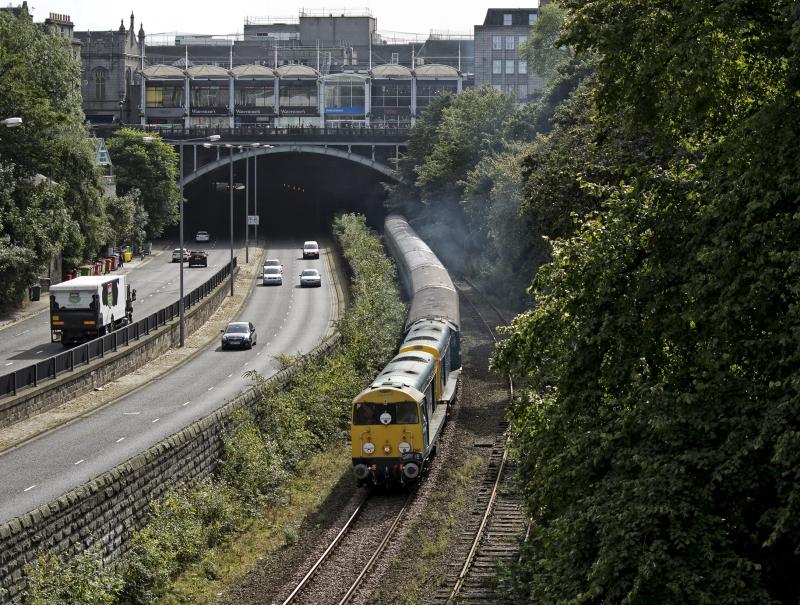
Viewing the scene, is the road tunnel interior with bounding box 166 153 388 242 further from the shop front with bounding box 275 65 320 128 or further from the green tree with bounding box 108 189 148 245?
the green tree with bounding box 108 189 148 245

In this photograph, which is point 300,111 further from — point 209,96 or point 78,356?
point 78,356

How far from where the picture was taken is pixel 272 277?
82312 millimetres

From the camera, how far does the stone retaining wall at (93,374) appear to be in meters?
35.4

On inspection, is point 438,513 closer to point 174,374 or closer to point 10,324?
point 174,374

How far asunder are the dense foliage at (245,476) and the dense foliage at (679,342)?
8.38m

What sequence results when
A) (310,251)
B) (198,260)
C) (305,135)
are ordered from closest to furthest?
(198,260) → (310,251) → (305,135)

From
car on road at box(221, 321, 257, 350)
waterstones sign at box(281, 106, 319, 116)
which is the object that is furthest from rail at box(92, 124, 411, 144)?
car on road at box(221, 321, 257, 350)

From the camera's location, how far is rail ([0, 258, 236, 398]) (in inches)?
1415

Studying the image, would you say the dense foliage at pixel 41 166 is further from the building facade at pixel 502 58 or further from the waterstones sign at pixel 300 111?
the building facade at pixel 502 58

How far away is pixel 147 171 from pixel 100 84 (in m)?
43.7

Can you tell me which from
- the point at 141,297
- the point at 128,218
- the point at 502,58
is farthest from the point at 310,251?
the point at 502,58

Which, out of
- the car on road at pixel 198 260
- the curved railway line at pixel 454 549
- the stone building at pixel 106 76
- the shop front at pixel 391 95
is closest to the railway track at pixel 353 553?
the curved railway line at pixel 454 549

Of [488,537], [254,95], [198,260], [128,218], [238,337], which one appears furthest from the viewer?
[254,95]

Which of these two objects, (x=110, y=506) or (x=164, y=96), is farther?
(x=164, y=96)
